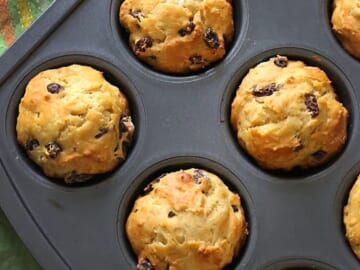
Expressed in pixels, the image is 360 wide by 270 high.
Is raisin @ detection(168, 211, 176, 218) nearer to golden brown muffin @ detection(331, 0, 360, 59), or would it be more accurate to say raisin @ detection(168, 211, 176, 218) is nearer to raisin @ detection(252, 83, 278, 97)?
raisin @ detection(252, 83, 278, 97)

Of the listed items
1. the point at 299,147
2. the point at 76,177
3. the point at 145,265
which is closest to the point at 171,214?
the point at 145,265

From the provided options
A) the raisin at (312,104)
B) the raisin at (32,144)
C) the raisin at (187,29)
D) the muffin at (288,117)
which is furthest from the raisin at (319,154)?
the raisin at (32,144)

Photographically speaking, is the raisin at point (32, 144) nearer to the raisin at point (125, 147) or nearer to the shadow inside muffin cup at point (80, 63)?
the shadow inside muffin cup at point (80, 63)

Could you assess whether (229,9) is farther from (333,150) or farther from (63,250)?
(63,250)

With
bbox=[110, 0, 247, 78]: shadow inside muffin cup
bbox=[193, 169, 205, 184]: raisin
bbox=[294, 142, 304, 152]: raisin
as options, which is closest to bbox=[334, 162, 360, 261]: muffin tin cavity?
bbox=[294, 142, 304, 152]: raisin

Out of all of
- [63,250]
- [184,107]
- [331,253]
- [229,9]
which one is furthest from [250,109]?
[63,250]

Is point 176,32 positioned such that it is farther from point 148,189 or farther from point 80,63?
point 148,189
